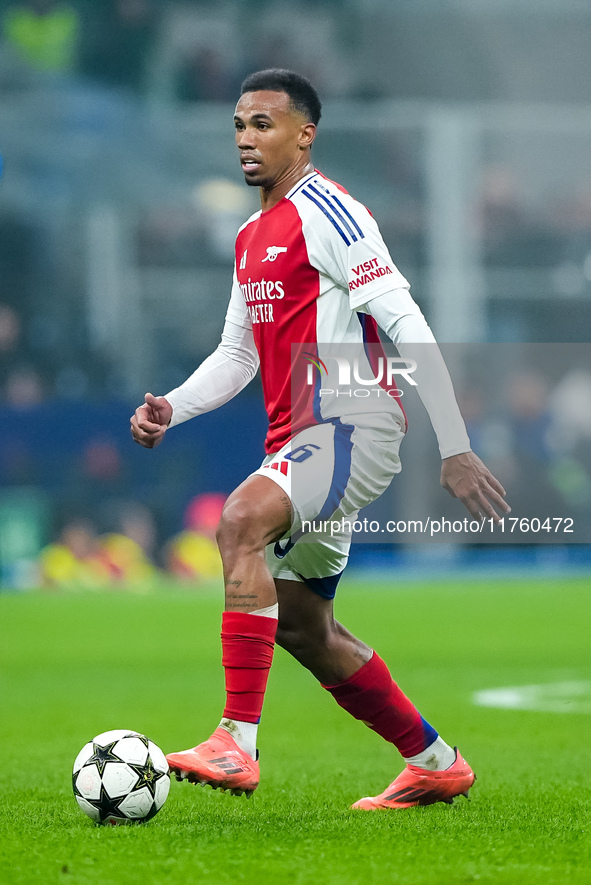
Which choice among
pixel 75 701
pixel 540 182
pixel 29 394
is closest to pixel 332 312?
pixel 75 701

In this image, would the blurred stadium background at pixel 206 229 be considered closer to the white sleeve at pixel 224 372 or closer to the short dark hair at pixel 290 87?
the white sleeve at pixel 224 372

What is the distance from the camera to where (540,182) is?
1595 centimetres

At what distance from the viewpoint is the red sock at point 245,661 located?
11.0ft

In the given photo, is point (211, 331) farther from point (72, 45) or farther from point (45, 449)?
point (72, 45)

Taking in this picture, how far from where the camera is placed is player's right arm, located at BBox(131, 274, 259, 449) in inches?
152

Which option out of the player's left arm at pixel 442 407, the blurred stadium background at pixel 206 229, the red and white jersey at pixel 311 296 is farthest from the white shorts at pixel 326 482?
the blurred stadium background at pixel 206 229

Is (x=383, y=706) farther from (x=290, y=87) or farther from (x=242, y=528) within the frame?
(x=290, y=87)

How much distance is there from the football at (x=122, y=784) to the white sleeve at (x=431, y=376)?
44.9 inches

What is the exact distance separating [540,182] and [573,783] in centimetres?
1278

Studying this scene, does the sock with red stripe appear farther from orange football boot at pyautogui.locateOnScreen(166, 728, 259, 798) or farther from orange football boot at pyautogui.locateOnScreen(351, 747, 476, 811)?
orange football boot at pyautogui.locateOnScreen(351, 747, 476, 811)

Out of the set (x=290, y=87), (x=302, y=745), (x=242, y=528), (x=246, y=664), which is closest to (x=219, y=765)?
(x=246, y=664)

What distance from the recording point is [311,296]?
3.66m

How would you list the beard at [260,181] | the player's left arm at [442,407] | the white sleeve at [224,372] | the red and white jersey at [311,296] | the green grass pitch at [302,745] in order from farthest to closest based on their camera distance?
the white sleeve at [224,372]
the beard at [260,181]
the red and white jersey at [311,296]
the player's left arm at [442,407]
the green grass pitch at [302,745]

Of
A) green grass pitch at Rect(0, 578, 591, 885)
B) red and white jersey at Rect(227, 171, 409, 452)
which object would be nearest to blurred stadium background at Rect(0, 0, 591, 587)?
green grass pitch at Rect(0, 578, 591, 885)
